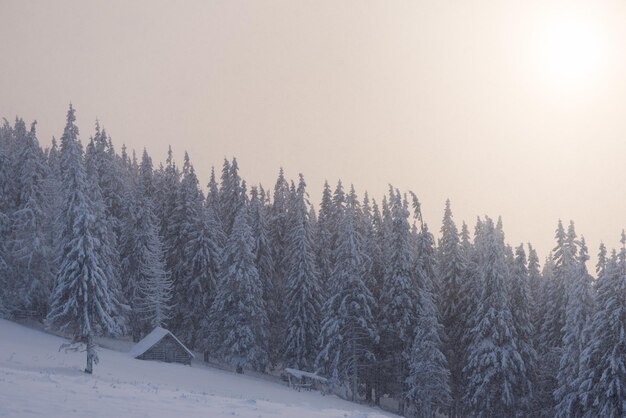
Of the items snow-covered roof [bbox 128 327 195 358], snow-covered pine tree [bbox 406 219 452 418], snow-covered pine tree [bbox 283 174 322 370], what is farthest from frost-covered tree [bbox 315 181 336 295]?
snow-covered roof [bbox 128 327 195 358]

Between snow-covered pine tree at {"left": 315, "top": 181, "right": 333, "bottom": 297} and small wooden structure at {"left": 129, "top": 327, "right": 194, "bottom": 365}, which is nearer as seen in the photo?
small wooden structure at {"left": 129, "top": 327, "right": 194, "bottom": 365}

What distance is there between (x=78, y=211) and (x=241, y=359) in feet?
79.6

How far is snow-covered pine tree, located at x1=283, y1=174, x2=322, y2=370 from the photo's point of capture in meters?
58.0

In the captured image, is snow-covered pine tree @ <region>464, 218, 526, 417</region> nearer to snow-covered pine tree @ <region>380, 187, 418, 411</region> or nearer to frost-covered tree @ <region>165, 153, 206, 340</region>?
snow-covered pine tree @ <region>380, 187, 418, 411</region>

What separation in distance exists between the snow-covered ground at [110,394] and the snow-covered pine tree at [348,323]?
24.6 feet

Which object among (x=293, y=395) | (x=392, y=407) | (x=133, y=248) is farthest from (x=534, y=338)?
(x=133, y=248)

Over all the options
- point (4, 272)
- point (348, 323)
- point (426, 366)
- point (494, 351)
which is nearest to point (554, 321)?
point (494, 351)

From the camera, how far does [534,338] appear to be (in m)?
59.1

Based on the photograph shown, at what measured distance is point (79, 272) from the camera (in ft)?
127

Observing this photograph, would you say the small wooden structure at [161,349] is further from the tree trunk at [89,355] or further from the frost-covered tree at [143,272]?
the tree trunk at [89,355]

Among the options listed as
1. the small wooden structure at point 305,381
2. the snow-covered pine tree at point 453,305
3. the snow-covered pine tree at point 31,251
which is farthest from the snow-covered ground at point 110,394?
the snow-covered pine tree at point 453,305

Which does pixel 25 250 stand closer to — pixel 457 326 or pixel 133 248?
pixel 133 248

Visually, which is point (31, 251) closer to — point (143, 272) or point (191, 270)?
point (143, 272)

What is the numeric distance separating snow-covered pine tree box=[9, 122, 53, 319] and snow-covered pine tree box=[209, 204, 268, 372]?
49.5 feet
